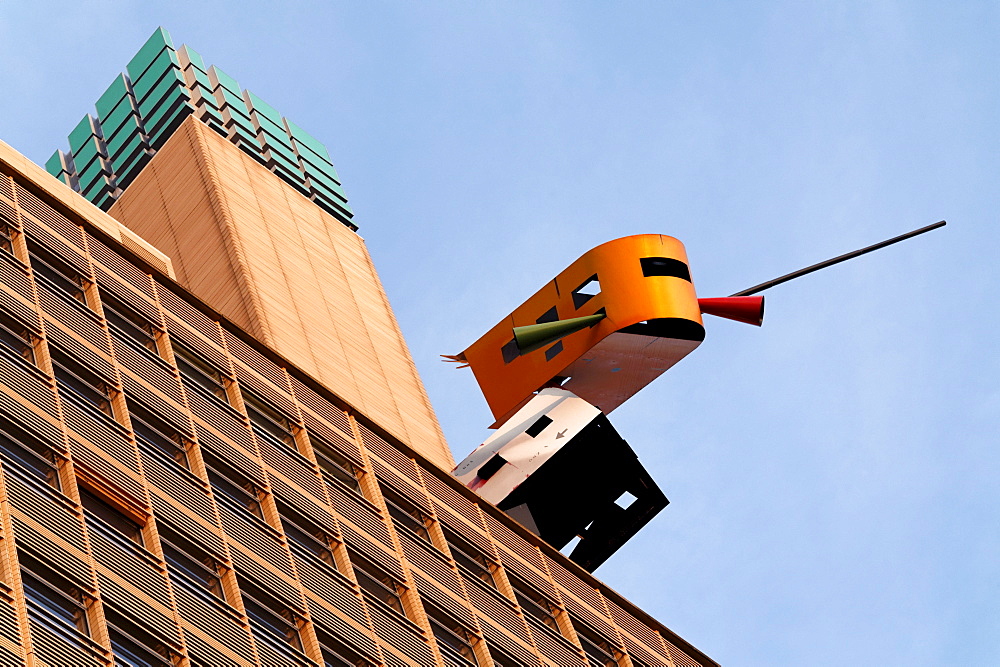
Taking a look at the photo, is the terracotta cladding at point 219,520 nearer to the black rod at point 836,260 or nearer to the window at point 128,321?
the window at point 128,321

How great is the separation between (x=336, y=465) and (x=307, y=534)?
552 cm

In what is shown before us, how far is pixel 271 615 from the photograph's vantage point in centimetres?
3375

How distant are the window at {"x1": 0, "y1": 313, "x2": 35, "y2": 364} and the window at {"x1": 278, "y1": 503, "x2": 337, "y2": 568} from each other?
20.7 feet

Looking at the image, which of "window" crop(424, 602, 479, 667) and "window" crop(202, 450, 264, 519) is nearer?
"window" crop(202, 450, 264, 519)

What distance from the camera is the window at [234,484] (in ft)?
122

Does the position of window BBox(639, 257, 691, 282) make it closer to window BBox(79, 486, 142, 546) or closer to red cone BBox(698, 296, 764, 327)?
red cone BBox(698, 296, 764, 327)

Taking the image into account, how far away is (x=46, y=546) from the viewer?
94.7 ft

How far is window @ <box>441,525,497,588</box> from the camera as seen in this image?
146ft

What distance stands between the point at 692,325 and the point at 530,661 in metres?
19.0

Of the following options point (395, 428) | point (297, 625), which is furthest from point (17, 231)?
point (395, 428)

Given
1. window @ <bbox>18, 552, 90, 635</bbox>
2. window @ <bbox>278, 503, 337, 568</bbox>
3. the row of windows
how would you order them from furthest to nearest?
window @ <bbox>278, 503, 337, 568</bbox> < the row of windows < window @ <bbox>18, 552, 90, 635</bbox>

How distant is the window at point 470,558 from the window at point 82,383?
11163 millimetres

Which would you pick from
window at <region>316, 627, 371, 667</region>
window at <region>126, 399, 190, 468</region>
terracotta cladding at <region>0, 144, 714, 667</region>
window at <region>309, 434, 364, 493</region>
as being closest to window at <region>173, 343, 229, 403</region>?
terracotta cladding at <region>0, 144, 714, 667</region>

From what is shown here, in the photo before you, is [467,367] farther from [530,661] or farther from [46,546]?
[46,546]
